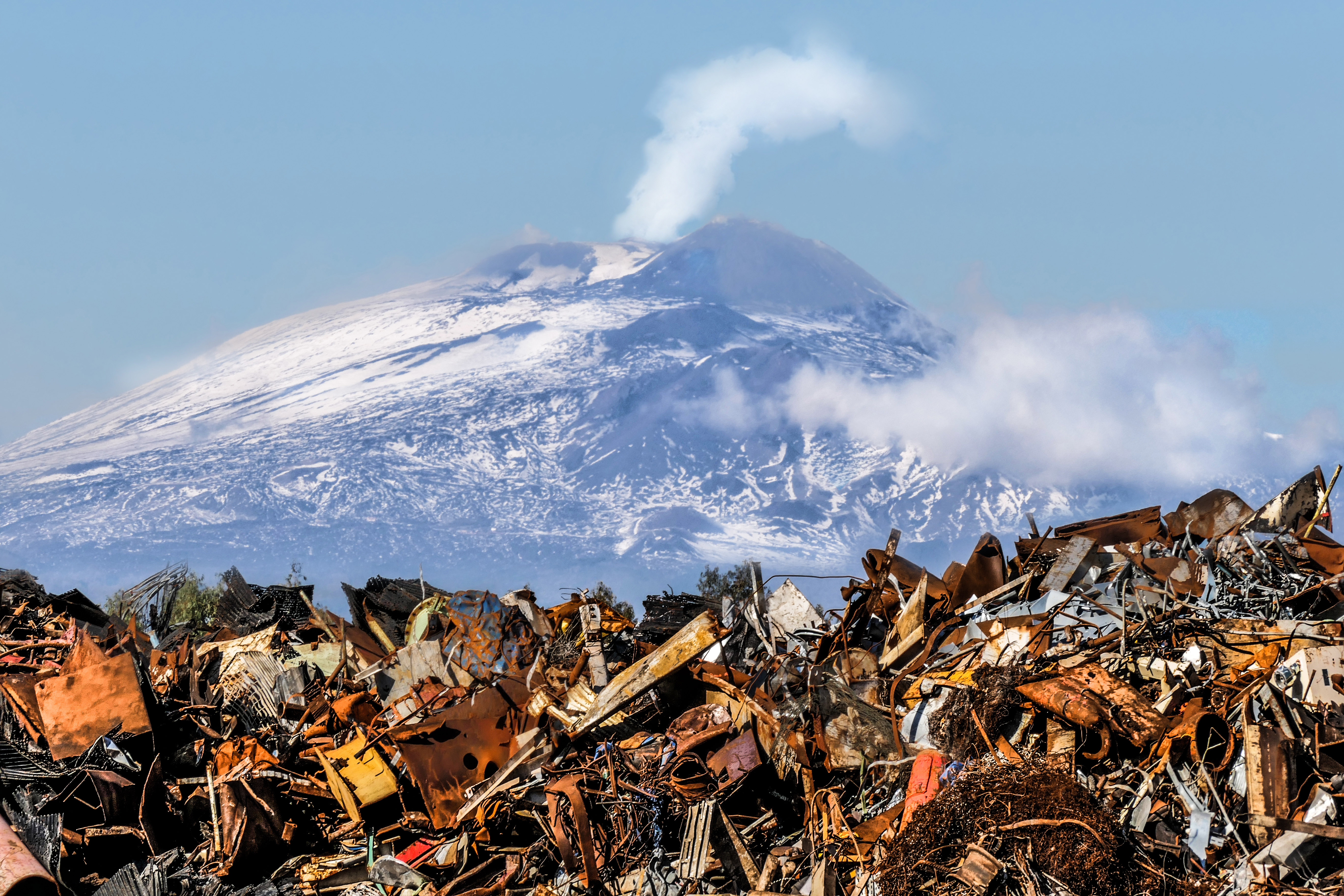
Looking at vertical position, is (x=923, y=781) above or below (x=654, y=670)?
below

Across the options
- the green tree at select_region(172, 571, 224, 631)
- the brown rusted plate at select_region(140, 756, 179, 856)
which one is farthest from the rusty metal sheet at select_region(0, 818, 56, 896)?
the green tree at select_region(172, 571, 224, 631)

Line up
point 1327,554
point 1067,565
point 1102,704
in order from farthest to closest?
1. point 1067,565
2. point 1327,554
3. point 1102,704

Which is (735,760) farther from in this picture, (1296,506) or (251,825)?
(1296,506)

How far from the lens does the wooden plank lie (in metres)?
9.43

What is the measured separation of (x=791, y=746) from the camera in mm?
7375

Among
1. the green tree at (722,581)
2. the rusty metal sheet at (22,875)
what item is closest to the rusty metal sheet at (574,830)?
the rusty metal sheet at (22,875)

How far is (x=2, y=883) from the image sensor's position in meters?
6.39

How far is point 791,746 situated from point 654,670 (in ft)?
4.25

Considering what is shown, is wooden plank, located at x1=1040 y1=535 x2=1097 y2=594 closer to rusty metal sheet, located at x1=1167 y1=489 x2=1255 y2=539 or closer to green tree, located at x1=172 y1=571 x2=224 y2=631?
rusty metal sheet, located at x1=1167 y1=489 x2=1255 y2=539

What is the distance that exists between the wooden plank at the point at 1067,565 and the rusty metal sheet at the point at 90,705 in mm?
8018

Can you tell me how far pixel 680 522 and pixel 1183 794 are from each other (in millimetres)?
137691

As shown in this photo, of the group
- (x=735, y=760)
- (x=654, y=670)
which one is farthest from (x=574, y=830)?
(x=654, y=670)

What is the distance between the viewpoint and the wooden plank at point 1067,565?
9.43 m

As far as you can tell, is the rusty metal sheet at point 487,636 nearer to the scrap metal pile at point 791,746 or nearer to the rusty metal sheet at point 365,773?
the scrap metal pile at point 791,746
